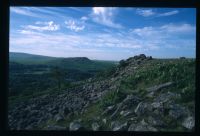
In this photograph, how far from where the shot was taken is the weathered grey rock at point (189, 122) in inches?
129

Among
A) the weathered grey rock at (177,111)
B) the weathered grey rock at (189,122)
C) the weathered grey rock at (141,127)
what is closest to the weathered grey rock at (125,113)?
the weathered grey rock at (141,127)

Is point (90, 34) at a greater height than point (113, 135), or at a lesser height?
greater

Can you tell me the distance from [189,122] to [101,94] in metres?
0.86

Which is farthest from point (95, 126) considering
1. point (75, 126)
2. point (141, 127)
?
point (141, 127)

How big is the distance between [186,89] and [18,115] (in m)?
1.59

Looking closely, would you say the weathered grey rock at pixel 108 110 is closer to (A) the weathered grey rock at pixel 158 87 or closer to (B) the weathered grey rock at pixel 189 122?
(A) the weathered grey rock at pixel 158 87

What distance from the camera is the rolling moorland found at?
3346 mm

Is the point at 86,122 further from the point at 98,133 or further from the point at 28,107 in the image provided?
the point at 28,107

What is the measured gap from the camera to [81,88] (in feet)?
11.5

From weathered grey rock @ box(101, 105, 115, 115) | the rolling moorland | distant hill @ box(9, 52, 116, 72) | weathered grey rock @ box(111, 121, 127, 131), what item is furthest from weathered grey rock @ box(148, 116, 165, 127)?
distant hill @ box(9, 52, 116, 72)

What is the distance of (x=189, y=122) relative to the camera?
3.29 m

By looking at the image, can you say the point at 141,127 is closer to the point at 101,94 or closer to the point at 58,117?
the point at 101,94

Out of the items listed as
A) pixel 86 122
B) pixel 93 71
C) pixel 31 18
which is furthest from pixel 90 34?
pixel 86 122
